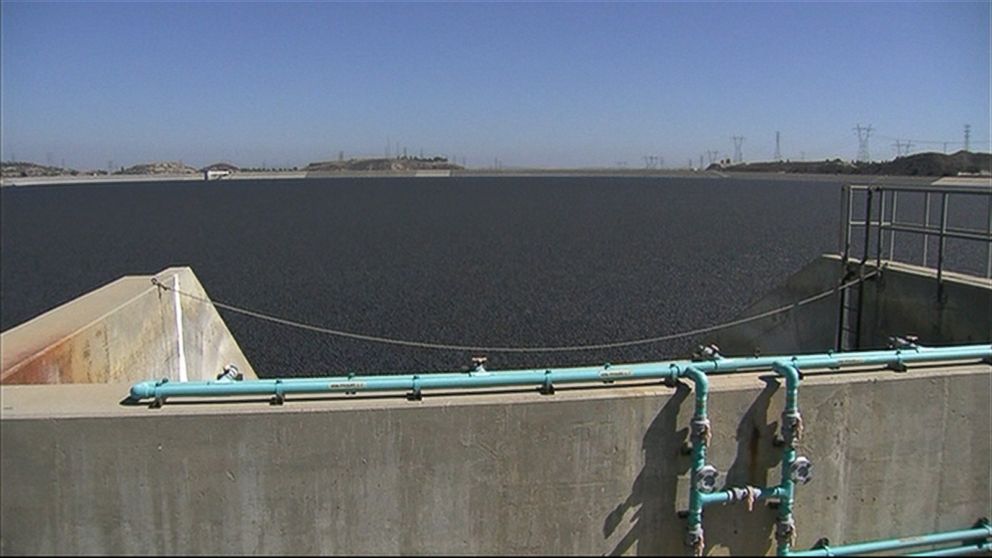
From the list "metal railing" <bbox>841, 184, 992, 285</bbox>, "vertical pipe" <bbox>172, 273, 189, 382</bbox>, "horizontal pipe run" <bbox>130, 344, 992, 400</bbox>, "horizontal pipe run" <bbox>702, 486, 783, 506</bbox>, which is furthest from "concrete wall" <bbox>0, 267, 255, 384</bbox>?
"metal railing" <bbox>841, 184, 992, 285</bbox>

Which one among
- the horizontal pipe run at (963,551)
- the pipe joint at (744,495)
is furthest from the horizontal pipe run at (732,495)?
the horizontal pipe run at (963,551)

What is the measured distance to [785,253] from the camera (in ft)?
120

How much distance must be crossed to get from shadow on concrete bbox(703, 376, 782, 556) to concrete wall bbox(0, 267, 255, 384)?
486 cm

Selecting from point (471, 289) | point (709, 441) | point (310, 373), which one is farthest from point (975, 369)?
point (471, 289)

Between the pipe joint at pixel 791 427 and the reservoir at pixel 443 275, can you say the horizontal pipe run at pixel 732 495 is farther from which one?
the reservoir at pixel 443 275

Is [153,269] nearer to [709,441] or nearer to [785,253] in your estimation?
[785,253]

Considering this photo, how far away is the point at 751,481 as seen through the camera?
16.1 ft

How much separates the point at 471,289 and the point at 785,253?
18268 mm

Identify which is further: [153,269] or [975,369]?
[153,269]

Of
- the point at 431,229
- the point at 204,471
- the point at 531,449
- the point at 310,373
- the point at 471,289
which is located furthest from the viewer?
the point at 431,229

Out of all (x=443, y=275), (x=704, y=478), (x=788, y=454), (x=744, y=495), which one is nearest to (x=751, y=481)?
(x=744, y=495)

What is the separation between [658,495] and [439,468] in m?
1.45

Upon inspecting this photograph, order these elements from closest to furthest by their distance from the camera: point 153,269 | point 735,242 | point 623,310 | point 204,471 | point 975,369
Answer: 1. point 204,471
2. point 975,369
3. point 623,310
4. point 153,269
5. point 735,242

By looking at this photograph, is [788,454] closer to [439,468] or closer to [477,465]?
[477,465]
